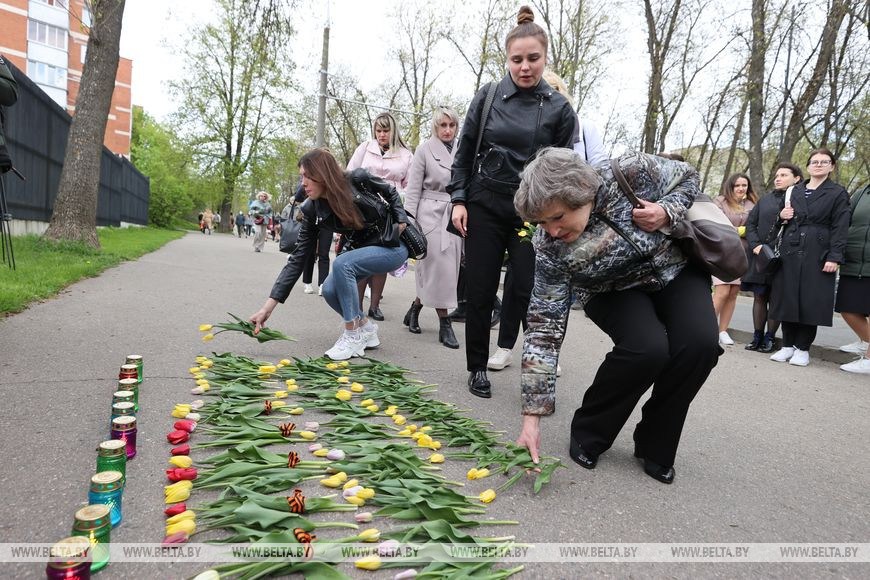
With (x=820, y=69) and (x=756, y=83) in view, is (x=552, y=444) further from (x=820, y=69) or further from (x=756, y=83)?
(x=820, y=69)

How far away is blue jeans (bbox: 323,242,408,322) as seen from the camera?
15.2ft

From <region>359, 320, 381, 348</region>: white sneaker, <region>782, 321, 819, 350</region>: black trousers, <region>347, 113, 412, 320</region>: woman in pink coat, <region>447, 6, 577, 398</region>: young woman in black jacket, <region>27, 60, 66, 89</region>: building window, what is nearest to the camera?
<region>447, 6, 577, 398</region>: young woman in black jacket

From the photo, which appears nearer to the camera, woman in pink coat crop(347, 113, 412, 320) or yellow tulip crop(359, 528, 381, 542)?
yellow tulip crop(359, 528, 381, 542)

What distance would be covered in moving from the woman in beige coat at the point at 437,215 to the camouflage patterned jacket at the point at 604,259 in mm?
2786

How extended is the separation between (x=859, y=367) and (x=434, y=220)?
4.51m

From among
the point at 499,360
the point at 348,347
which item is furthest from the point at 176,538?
the point at 499,360

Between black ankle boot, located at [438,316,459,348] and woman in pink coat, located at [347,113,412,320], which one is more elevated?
woman in pink coat, located at [347,113,412,320]

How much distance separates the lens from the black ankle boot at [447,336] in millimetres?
5457

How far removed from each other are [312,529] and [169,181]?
136 ft

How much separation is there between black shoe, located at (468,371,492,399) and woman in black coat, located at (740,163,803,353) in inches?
165

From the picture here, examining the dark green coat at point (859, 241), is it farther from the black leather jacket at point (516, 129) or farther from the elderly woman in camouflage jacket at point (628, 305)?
the elderly woman in camouflage jacket at point (628, 305)

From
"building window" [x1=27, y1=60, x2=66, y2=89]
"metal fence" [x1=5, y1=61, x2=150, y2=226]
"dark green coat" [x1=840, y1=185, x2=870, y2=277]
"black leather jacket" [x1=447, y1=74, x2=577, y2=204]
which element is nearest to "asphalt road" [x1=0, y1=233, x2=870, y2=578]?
"dark green coat" [x1=840, y1=185, x2=870, y2=277]

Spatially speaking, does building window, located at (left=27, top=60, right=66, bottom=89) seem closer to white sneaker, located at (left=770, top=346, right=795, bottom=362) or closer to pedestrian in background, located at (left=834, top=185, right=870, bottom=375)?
white sneaker, located at (left=770, top=346, right=795, bottom=362)

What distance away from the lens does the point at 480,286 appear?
12.8ft
